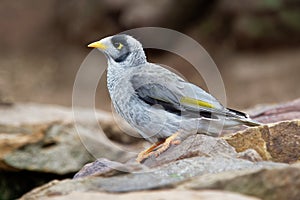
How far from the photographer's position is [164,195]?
4328 mm

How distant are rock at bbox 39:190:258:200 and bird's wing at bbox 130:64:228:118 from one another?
1792 mm

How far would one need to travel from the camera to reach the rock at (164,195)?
424 centimetres

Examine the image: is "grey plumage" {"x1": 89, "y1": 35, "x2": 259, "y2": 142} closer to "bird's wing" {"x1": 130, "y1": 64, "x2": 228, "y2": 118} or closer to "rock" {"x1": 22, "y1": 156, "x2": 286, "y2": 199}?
"bird's wing" {"x1": 130, "y1": 64, "x2": 228, "y2": 118}

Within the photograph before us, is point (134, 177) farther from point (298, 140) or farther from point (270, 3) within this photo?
point (270, 3)

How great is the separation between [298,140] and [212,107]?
2.64 ft

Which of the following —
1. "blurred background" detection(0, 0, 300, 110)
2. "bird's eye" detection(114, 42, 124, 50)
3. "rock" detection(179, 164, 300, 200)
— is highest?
"blurred background" detection(0, 0, 300, 110)

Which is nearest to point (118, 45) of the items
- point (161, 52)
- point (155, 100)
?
point (155, 100)

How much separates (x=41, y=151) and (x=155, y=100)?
2.63m

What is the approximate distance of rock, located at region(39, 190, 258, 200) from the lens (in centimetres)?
424

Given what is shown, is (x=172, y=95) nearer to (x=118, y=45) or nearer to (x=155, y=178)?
(x=118, y=45)

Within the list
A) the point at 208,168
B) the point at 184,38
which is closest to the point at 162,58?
the point at 184,38

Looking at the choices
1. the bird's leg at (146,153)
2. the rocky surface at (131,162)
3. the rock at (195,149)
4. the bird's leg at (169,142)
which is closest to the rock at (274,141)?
the rocky surface at (131,162)

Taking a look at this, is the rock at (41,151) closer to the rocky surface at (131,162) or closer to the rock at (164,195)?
the rocky surface at (131,162)

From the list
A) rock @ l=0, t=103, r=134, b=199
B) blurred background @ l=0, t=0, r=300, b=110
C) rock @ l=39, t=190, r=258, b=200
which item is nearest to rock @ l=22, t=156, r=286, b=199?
rock @ l=39, t=190, r=258, b=200
